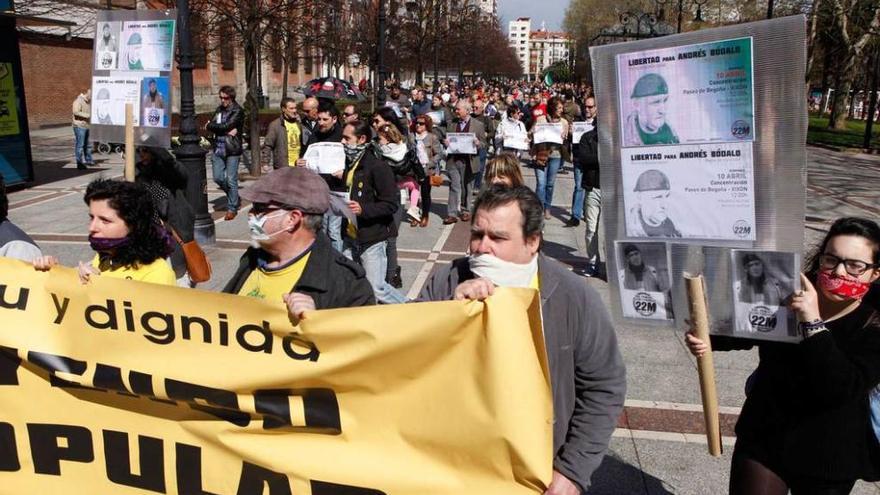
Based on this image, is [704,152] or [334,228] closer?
[704,152]

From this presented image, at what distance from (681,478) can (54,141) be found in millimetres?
24745

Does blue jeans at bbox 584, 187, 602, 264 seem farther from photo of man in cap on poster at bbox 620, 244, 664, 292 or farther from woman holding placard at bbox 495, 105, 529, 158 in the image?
photo of man in cap on poster at bbox 620, 244, 664, 292

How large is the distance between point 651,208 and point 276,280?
4.89ft

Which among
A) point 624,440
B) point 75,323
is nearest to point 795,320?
point 624,440

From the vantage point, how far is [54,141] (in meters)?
24.5

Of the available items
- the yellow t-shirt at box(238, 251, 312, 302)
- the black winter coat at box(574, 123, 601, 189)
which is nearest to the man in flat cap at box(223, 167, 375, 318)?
the yellow t-shirt at box(238, 251, 312, 302)

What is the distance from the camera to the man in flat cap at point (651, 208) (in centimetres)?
272

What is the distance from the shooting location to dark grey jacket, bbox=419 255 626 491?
8.48 feet

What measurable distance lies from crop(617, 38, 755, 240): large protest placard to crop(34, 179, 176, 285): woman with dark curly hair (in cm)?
211

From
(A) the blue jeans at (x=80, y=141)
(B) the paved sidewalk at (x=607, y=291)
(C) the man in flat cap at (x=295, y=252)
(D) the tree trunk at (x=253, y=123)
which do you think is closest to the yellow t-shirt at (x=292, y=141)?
(B) the paved sidewalk at (x=607, y=291)

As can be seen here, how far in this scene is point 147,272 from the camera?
3.48 m

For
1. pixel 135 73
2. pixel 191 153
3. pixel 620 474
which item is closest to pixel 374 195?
pixel 135 73

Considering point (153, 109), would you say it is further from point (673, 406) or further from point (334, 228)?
point (673, 406)

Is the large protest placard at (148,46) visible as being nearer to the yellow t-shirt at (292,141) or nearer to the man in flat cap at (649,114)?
the man in flat cap at (649,114)
